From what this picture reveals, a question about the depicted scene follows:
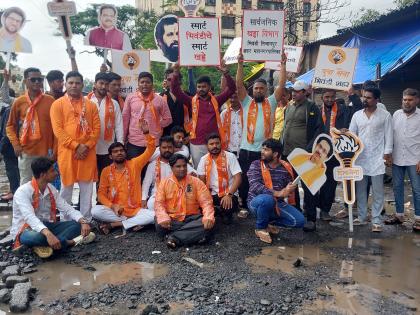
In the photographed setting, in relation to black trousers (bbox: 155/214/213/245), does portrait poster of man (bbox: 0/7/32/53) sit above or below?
above

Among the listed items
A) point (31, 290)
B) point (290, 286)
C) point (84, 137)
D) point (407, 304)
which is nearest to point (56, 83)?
point (84, 137)

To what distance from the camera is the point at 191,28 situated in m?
5.90

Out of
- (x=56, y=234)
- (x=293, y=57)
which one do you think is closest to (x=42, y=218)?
(x=56, y=234)

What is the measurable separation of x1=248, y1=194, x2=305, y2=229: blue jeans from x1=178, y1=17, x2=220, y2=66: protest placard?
7.20 ft

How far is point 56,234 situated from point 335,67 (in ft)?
15.9

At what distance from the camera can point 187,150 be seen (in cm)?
599

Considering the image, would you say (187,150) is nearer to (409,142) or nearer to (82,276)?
(82,276)

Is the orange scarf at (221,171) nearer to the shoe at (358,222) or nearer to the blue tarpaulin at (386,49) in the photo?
the shoe at (358,222)

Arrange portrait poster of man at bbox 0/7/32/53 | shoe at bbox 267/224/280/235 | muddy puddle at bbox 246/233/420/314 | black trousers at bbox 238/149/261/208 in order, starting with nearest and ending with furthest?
1. muddy puddle at bbox 246/233/420/314
2. shoe at bbox 267/224/280/235
3. black trousers at bbox 238/149/261/208
4. portrait poster of man at bbox 0/7/32/53

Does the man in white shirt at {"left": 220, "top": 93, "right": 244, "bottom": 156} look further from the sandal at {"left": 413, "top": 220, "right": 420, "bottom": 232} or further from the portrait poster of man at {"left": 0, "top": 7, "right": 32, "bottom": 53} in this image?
the portrait poster of man at {"left": 0, "top": 7, "right": 32, "bottom": 53}

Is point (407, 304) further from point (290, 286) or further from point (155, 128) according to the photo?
point (155, 128)

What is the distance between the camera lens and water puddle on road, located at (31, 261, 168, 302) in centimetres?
380

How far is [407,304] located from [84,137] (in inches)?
160

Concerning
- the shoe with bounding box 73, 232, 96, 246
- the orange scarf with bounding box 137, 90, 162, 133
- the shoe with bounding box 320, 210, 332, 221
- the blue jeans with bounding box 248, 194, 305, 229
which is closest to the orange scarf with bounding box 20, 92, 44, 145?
the orange scarf with bounding box 137, 90, 162, 133
